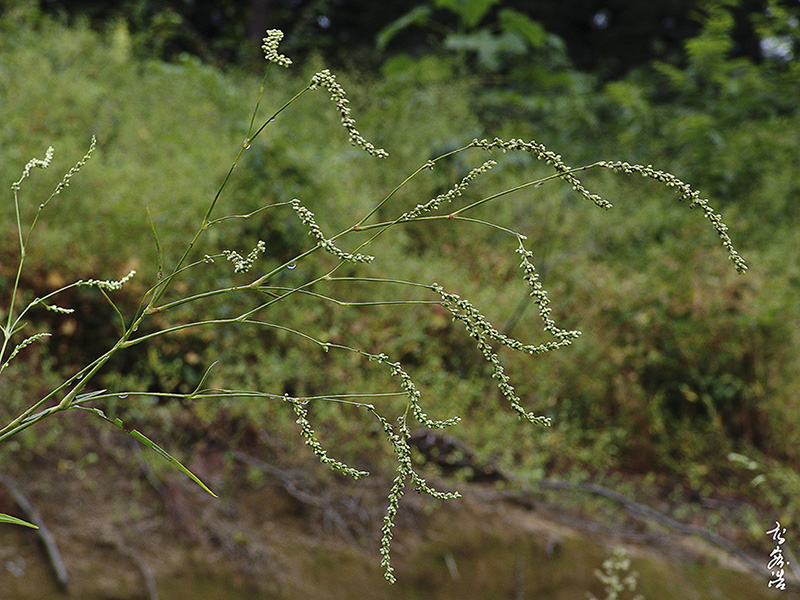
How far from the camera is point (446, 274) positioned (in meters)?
4.99

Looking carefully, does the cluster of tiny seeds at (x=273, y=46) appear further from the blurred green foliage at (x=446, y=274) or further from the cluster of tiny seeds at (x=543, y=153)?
the blurred green foliage at (x=446, y=274)

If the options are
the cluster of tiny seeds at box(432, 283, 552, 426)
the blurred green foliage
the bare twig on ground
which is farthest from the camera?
the blurred green foliage

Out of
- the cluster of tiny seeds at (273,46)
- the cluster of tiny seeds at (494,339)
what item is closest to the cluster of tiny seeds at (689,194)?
the cluster of tiny seeds at (494,339)

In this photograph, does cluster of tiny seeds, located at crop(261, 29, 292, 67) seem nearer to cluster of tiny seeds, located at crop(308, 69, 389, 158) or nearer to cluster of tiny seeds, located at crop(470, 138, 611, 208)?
cluster of tiny seeds, located at crop(308, 69, 389, 158)

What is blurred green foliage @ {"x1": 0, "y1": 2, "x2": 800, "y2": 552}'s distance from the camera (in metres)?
3.60

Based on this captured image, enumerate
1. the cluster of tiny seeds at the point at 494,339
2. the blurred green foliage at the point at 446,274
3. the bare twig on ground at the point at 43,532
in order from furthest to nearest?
the blurred green foliage at the point at 446,274
the bare twig on ground at the point at 43,532
the cluster of tiny seeds at the point at 494,339

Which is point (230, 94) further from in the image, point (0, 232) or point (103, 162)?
point (0, 232)

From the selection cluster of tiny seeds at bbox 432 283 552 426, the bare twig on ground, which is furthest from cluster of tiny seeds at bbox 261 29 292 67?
the bare twig on ground

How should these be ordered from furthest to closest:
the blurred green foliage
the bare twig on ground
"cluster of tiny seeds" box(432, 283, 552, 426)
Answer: the blurred green foliage
the bare twig on ground
"cluster of tiny seeds" box(432, 283, 552, 426)

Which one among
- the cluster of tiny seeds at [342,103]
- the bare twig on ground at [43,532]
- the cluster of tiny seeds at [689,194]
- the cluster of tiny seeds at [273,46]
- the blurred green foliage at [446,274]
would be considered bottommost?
the bare twig on ground at [43,532]

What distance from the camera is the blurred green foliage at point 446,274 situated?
11.8ft

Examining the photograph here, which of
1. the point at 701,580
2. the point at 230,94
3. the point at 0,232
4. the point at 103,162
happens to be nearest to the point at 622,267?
the point at 701,580

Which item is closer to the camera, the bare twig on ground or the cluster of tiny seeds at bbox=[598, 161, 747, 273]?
the cluster of tiny seeds at bbox=[598, 161, 747, 273]

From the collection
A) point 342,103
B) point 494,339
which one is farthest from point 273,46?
point 494,339
